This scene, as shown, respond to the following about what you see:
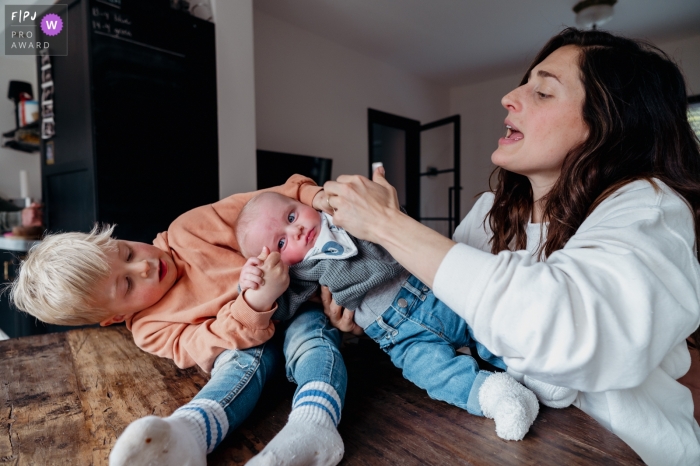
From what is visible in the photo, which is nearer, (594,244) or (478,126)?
(594,244)

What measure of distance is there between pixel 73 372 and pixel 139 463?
77cm

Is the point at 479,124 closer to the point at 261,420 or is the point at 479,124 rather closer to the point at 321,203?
the point at 321,203

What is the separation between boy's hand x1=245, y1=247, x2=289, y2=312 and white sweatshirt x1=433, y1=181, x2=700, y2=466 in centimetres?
47

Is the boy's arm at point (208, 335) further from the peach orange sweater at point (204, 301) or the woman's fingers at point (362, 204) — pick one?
the woman's fingers at point (362, 204)

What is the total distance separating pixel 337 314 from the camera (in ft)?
3.98

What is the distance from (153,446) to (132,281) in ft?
2.35

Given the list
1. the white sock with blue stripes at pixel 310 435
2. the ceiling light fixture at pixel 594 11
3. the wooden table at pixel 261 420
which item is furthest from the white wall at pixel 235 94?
the ceiling light fixture at pixel 594 11

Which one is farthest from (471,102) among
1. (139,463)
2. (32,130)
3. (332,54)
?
(139,463)

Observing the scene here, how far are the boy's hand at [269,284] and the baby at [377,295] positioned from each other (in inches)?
0.6

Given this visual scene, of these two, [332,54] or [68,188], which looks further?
[332,54]

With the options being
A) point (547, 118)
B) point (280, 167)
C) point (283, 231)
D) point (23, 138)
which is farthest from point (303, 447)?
point (23, 138)

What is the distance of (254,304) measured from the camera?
103 centimetres

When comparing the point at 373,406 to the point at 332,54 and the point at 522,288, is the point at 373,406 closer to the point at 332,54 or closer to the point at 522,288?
the point at 522,288

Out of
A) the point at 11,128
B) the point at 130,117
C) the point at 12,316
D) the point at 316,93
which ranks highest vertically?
the point at 316,93
